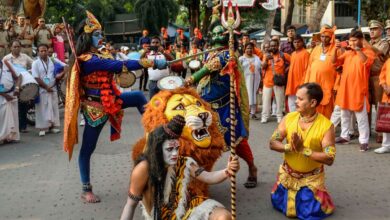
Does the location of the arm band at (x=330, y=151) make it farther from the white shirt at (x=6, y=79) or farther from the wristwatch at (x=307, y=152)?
the white shirt at (x=6, y=79)

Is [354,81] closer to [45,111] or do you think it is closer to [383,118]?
[383,118]

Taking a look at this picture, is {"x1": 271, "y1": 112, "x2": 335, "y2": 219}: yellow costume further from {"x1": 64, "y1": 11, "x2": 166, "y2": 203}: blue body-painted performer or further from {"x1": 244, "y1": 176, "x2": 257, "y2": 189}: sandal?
{"x1": 64, "y1": 11, "x2": 166, "y2": 203}: blue body-painted performer

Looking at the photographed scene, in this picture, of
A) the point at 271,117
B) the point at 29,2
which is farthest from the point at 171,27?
the point at 271,117

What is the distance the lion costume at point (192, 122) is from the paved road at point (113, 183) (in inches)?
32.3

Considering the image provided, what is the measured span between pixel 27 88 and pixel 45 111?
67 centimetres

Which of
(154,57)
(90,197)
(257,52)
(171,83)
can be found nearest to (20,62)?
(154,57)

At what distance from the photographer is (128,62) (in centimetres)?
491

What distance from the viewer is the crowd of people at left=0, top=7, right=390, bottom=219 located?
14.9 feet

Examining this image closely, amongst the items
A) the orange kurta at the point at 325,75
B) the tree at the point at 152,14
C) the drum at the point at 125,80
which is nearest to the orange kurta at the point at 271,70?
the orange kurta at the point at 325,75

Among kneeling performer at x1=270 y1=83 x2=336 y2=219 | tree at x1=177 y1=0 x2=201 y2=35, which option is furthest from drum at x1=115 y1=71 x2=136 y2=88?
tree at x1=177 y1=0 x2=201 y2=35

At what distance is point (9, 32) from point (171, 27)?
1612 inches

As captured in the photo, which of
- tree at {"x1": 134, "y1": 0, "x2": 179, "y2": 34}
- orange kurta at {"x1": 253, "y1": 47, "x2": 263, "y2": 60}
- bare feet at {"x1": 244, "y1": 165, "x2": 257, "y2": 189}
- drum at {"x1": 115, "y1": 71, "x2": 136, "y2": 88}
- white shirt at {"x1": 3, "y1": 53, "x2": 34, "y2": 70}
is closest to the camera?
bare feet at {"x1": 244, "y1": 165, "x2": 257, "y2": 189}

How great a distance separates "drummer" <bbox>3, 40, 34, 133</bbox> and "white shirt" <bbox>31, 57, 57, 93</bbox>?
29 centimetres

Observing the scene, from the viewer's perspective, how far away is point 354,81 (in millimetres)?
7566
